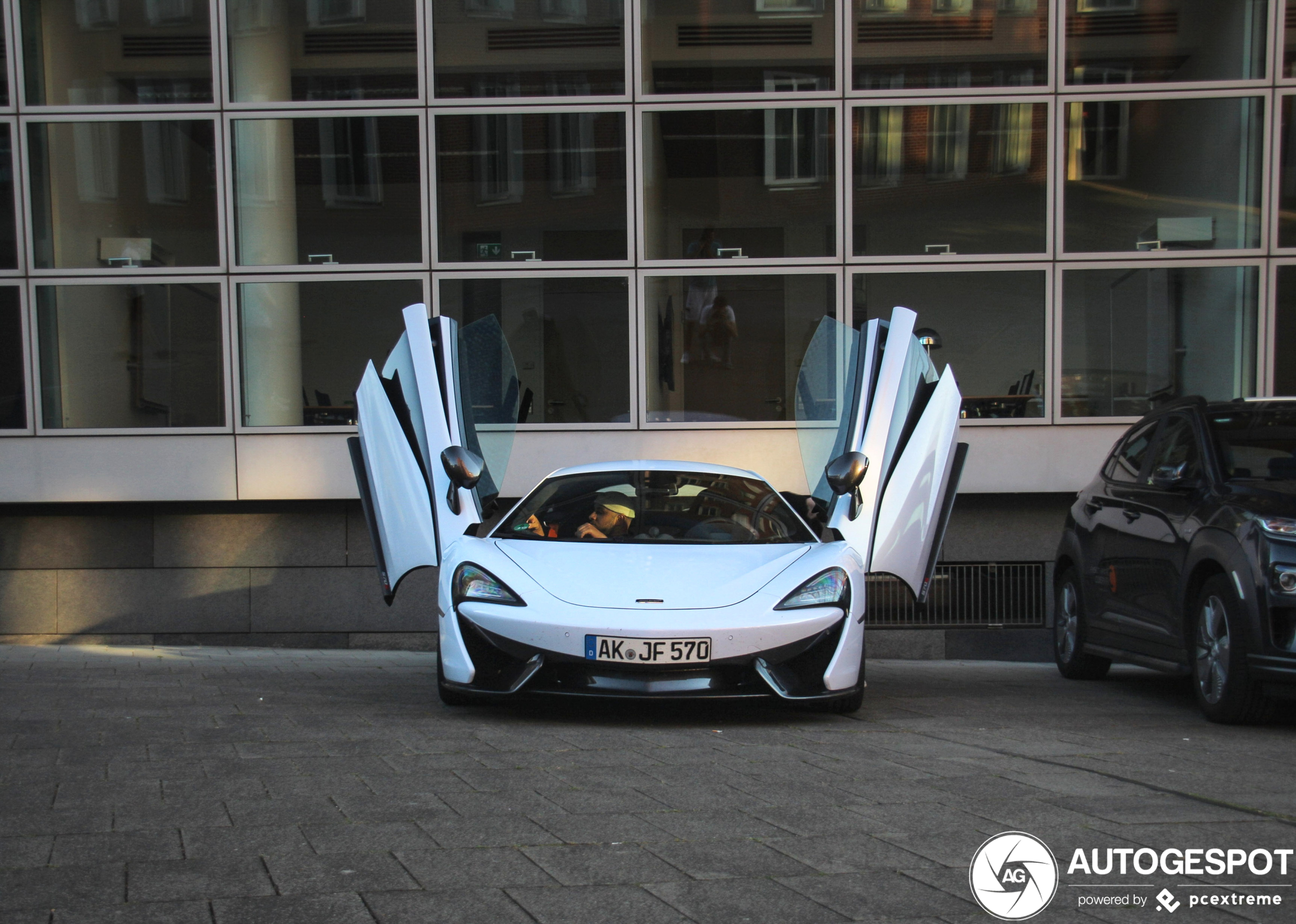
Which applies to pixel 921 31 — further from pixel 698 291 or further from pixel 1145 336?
pixel 1145 336

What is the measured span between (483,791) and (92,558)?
822cm

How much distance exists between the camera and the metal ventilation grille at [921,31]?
38.0 feet

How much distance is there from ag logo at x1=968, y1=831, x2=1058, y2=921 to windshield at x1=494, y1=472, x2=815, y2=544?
128 inches

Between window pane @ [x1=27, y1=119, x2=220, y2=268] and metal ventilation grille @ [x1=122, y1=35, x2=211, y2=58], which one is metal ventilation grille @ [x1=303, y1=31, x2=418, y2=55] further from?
window pane @ [x1=27, y1=119, x2=220, y2=268]

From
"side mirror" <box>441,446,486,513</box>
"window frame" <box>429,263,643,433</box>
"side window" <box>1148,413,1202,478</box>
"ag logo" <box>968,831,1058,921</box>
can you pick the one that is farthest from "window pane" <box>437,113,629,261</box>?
"ag logo" <box>968,831,1058,921</box>

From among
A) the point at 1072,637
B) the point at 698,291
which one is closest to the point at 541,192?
the point at 698,291

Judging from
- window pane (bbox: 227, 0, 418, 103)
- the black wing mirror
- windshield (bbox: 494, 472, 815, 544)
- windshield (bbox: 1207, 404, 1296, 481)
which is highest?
window pane (bbox: 227, 0, 418, 103)

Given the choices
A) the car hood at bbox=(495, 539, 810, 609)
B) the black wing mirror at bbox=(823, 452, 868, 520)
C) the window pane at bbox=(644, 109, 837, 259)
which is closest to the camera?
the car hood at bbox=(495, 539, 810, 609)

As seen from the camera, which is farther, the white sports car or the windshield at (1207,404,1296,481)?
the windshield at (1207,404,1296,481)

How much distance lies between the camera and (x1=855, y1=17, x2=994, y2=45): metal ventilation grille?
11.6m

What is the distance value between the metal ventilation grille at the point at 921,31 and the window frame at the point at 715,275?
207 centimetres

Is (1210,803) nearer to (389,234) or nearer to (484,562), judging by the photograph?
(484,562)

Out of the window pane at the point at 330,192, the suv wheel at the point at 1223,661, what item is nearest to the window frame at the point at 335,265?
the window pane at the point at 330,192

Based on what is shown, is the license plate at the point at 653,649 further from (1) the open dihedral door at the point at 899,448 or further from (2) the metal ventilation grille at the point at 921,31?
(2) the metal ventilation grille at the point at 921,31
